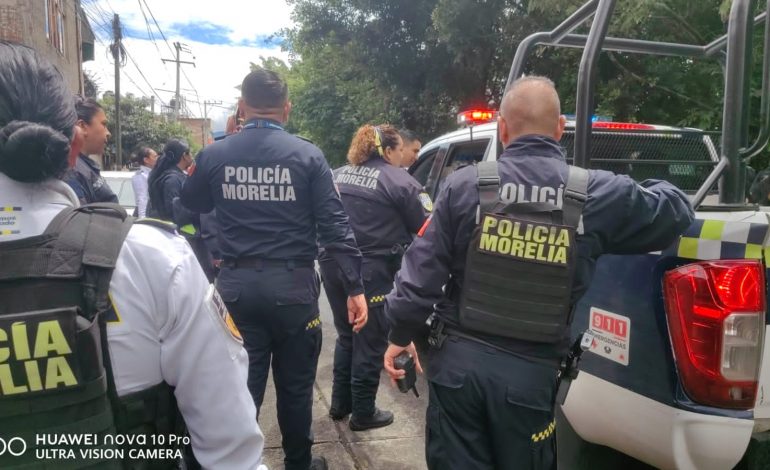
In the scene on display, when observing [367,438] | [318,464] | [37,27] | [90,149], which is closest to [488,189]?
[318,464]

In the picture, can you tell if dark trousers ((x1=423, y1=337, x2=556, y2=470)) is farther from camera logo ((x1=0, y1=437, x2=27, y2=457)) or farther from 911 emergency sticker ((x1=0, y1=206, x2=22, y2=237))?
911 emergency sticker ((x1=0, y1=206, x2=22, y2=237))

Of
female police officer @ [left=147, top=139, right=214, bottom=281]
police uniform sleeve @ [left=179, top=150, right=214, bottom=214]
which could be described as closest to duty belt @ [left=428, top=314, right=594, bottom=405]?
police uniform sleeve @ [left=179, top=150, right=214, bottom=214]

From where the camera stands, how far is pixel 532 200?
6.00ft

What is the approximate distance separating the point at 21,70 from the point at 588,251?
157 cm

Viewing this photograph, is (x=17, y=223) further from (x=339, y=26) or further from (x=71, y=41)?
(x=71, y=41)

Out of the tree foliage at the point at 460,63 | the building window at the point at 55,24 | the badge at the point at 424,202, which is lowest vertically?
the badge at the point at 424,202

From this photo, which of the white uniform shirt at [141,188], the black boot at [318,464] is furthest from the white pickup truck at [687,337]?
the white uniform shirt at [141,188]

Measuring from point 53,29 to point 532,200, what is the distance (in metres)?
21.7

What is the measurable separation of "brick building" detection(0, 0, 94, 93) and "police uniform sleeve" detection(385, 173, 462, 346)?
29.4 feet

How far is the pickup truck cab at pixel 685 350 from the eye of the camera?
5.35ft

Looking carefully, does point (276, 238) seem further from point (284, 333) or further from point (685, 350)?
point (685, 350)

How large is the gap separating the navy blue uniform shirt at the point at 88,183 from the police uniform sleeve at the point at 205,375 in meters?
2.29

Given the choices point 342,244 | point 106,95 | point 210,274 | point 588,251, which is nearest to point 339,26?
point 210,274

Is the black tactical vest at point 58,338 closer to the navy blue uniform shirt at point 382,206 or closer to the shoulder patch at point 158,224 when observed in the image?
the shoulder patch at point 158,224
